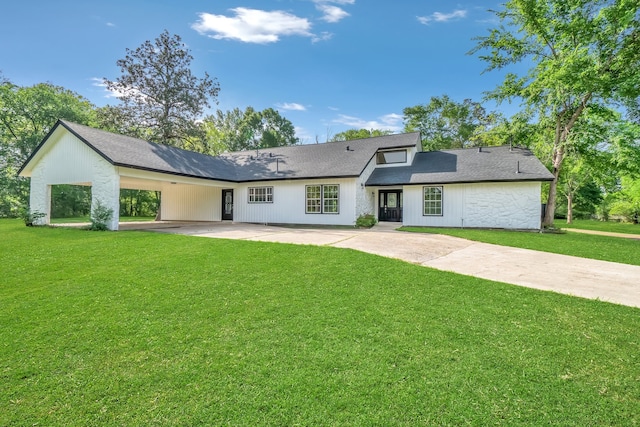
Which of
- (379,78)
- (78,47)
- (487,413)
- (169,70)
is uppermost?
(169,70)

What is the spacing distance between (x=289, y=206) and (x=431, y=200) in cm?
755

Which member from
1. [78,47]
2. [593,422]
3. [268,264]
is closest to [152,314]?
[268,264]

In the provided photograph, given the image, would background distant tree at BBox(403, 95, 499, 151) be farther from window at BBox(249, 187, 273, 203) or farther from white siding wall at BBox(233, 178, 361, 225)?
window at BBox(249, 187, 273, 203)

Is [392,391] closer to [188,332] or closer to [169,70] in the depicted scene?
[188,332]

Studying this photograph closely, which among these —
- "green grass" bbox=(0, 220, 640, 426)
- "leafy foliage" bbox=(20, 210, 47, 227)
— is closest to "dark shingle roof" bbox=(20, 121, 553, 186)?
"leafy foliage" bbox=(20, 210, 47, 227)

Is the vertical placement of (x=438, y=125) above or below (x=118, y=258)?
above

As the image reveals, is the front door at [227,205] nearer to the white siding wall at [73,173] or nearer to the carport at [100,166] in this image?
the carport at [100,166]

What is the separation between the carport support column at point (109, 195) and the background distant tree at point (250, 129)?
94.5ft

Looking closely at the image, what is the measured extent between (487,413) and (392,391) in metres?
0.71

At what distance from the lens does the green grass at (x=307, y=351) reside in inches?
90.8

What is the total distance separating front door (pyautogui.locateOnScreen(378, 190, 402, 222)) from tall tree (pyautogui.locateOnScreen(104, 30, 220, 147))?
17.7m

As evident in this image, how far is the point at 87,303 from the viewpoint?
422cm

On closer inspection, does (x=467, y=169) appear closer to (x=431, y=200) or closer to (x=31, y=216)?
(x=431, y=200)

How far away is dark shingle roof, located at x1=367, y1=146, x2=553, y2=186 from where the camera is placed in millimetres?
13922
